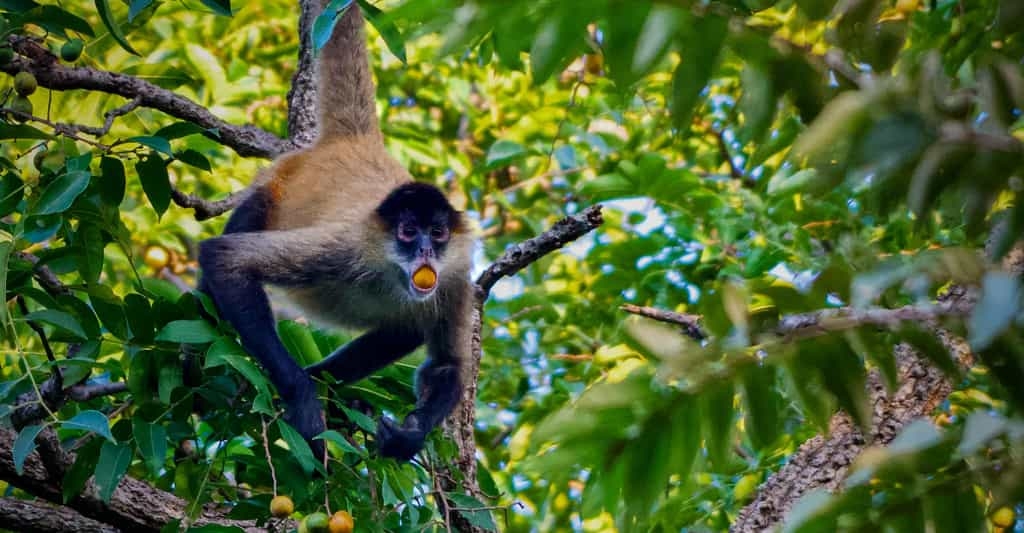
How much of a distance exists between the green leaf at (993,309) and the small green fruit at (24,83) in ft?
9.83

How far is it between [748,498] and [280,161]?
241 cm

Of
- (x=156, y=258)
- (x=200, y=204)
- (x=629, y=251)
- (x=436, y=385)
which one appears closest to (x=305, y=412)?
(x=436, y=385)

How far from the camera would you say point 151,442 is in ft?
9.05

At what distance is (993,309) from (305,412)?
3048 millimetres

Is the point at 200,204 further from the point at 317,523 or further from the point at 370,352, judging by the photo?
the point at 317,523

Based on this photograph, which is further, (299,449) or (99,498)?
(99,498)

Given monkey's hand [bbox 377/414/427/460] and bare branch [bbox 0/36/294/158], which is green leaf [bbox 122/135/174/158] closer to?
bare branch [bbox 0/36/294/158]

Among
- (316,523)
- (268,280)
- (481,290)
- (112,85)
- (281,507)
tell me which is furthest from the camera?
(268,280)

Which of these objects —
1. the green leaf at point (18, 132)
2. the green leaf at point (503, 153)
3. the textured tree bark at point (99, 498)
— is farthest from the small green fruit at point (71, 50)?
the green leaf at point (503, 153)

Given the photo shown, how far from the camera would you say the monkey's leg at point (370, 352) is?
4496 mm

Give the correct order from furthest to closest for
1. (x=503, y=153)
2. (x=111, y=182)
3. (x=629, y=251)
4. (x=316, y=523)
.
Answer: (x=503, y=153)
(x=629, y=251)
(x=111, y=182)
(x=316, y=523)

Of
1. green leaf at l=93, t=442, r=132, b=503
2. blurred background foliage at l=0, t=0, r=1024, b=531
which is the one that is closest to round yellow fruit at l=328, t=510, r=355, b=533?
blurred background foliage at l=0, t=0, r=1024, b=531

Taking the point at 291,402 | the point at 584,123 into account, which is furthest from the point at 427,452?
the point at 584,123

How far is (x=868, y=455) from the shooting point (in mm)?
1126
